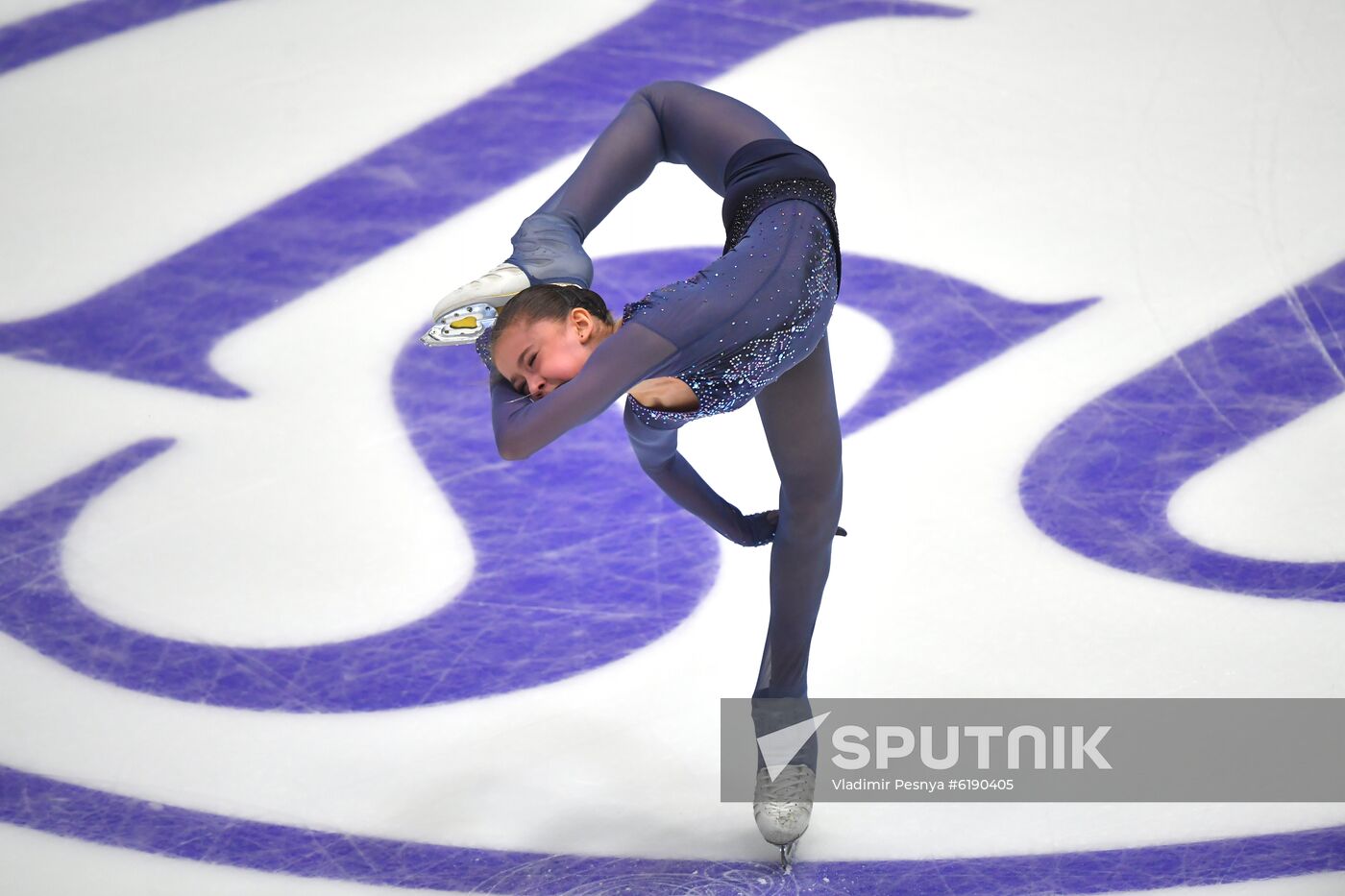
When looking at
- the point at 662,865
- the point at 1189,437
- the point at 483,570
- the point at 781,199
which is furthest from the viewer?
the point at 1189,437

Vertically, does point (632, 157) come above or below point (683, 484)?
above

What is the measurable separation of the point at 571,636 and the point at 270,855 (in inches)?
37.8

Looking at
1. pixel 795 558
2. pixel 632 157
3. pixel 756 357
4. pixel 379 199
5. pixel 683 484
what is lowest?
pixel 379 199

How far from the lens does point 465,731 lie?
384 cm

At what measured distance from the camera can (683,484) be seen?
3291mm

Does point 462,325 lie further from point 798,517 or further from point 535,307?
point 798,517

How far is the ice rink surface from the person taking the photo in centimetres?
360

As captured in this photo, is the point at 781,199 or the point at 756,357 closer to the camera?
the point at 756,357

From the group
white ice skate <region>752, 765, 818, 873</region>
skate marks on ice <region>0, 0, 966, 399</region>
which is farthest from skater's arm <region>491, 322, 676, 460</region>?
skate marks on ice <region>0, 0, 966, 399</region>

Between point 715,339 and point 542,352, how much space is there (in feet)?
1.02

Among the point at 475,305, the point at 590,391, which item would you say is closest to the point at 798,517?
the point at 590,391

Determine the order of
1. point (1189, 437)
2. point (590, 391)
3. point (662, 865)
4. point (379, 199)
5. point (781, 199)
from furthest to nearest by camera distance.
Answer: point (379, 199), point (1189, 437), point (662, 865), point (781, 199), point (590, 391)

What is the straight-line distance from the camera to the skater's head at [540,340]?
2844mm

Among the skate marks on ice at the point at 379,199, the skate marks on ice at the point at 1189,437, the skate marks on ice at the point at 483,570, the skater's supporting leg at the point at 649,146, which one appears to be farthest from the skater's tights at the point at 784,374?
the skate marks on ice at the point at 379,199
